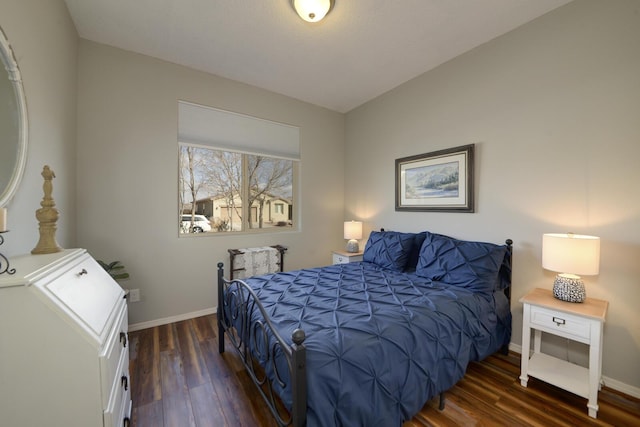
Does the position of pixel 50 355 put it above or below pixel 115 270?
above

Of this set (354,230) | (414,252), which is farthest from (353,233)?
(414,252)

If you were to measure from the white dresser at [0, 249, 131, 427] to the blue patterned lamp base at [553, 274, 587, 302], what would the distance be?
2723 millimetres

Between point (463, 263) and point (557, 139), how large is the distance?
4.11 ft

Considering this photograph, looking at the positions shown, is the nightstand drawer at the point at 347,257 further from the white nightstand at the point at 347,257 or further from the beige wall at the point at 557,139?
the beige wall at the point at 557,139

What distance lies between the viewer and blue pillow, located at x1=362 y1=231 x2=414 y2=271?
2.68 meters

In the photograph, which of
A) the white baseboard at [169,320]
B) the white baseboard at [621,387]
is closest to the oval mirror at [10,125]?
the white baseboard at [169,320]

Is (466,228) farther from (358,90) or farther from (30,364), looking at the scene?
(30,364)

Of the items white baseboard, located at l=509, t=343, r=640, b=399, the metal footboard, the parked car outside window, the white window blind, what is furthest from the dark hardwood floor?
the white window blind

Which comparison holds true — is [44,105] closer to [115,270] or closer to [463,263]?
[115,270]

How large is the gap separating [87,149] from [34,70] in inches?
42.3

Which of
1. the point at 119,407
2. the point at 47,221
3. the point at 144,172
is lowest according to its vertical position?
the point at 119,407

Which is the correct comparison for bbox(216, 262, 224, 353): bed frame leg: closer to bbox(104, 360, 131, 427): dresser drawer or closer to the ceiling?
bbox(104, 360, 131, 427): dresser drawer

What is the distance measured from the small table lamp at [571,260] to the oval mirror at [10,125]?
316cm

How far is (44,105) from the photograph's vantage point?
65.1 inches
